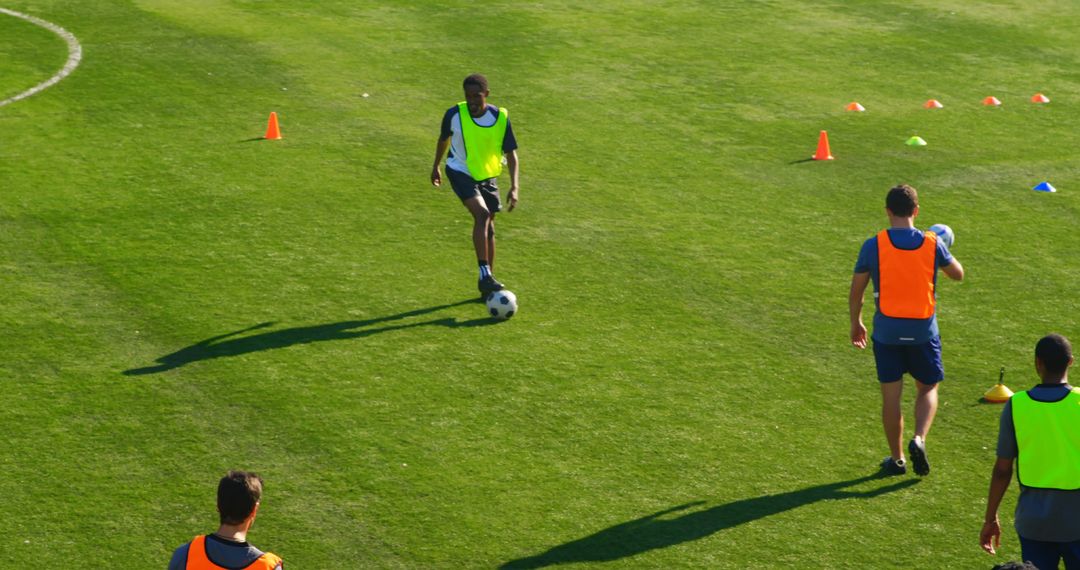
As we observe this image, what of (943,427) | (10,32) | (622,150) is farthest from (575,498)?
(10,32)

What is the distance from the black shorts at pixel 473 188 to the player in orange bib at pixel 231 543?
840 centimetres

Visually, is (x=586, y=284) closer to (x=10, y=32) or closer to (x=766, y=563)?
(x=766, y=563)

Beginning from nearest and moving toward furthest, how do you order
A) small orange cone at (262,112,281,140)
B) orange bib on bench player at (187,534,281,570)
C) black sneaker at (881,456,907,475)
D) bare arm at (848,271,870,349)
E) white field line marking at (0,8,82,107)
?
orange bib on bench player at (187,534,281,570) → bare arm at (848,271,870,349) → black sneaker at (881,456,907,475) → small orange cone at (262,112,281,140) → white field line marking at (0,8,82,107)

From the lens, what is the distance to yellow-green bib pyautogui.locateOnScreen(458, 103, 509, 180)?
15.3 metres

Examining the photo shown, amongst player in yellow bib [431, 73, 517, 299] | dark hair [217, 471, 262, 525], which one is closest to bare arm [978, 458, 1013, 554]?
dark hair [217, 471, 262, 525]

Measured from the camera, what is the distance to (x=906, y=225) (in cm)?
1094

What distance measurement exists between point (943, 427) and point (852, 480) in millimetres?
1415

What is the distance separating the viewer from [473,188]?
1542 centimetres

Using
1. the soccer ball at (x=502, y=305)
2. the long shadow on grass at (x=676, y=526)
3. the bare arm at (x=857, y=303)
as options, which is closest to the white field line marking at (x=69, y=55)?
the soccer ball at (x=502, y=305)

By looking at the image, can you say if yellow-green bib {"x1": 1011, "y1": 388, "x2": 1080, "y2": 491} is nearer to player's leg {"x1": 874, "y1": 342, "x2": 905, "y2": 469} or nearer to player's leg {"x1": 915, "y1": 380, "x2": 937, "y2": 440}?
player's leg {"x1": 874, "y1": 342, "x2": 905, "y2": 469}

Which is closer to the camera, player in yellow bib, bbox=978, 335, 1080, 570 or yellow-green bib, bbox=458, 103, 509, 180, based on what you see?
player in yellow bib, bbox=978, 335, 1080, 570

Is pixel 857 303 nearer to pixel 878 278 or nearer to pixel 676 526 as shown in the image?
pixel 878 278

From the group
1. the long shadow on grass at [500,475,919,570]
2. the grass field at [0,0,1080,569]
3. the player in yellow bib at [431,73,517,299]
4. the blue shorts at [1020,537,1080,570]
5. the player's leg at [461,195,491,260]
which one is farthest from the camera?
the player in yellow bib at [431,73,517,299]

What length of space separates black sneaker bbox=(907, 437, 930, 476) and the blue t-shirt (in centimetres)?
81
